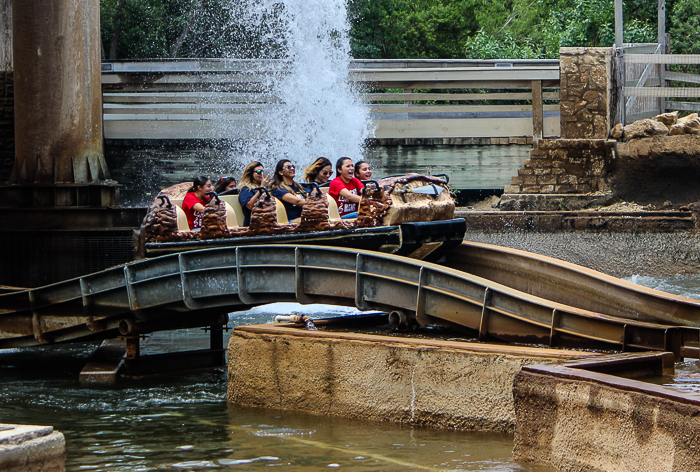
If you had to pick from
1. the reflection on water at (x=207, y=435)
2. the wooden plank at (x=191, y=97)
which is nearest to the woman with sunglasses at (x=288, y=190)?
the reflection on water at (x=207, y=435)

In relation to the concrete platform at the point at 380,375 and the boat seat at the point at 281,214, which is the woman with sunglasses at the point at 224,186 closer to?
the boat seat at the point at 281,214

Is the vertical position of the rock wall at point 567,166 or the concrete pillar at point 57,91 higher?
the concrete pillar at point 57,91

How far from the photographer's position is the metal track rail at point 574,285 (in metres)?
7.42

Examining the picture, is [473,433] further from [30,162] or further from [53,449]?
[30,162]

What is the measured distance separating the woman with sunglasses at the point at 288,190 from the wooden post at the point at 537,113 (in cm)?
915

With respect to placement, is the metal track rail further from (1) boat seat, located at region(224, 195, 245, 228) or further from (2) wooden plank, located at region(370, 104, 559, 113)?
(2) wooden plank, located at region(370, 104, 559, 113)

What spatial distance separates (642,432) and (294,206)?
5698 millimetres

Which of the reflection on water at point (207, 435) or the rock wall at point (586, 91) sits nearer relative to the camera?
the reflection on water at point (207, 435)

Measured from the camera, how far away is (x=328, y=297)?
866 centimetres

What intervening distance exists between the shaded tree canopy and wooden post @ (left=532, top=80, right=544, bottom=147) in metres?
8.07

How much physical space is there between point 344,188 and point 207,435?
325 centimetres

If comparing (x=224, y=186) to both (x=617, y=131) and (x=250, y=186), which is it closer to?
(x=250, y=186)

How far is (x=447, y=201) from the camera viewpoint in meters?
9.15

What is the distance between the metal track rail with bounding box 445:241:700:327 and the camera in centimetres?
742
